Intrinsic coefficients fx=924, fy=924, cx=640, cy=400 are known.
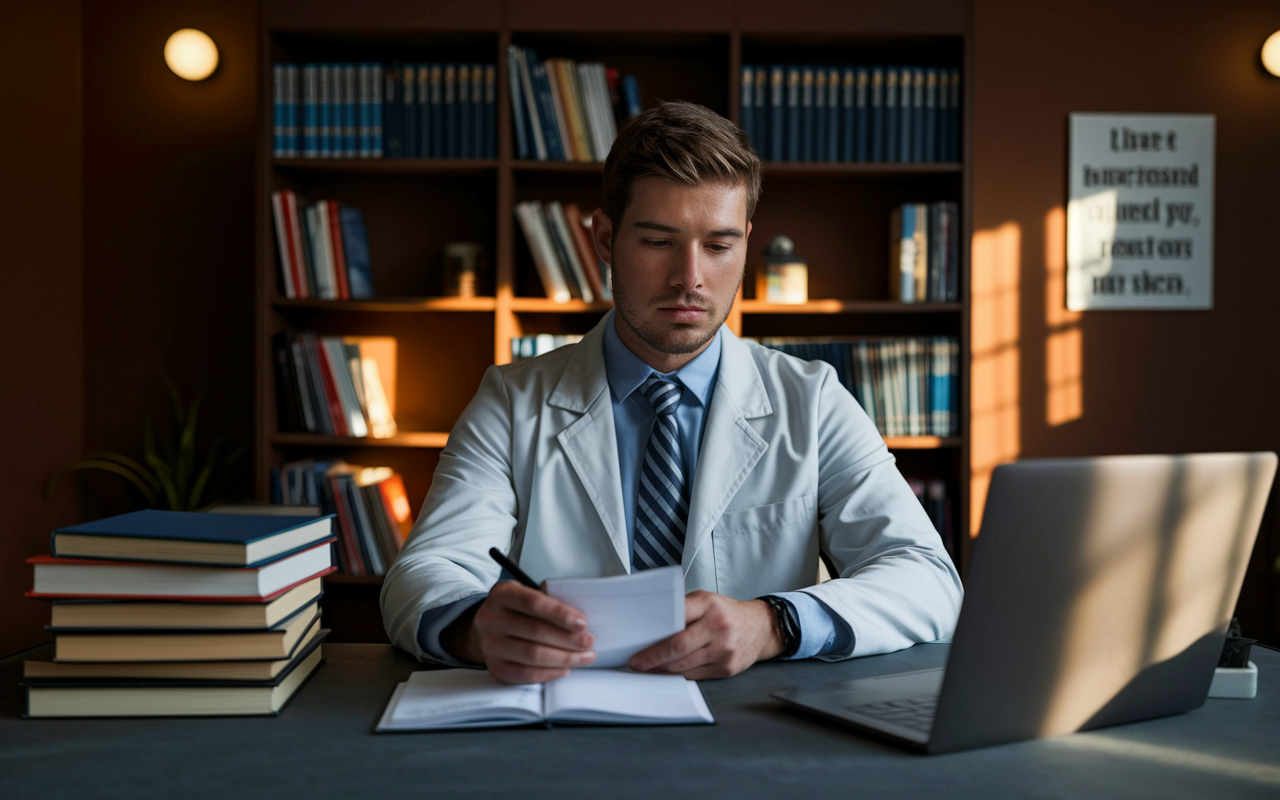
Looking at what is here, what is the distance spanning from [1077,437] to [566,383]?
1949mm

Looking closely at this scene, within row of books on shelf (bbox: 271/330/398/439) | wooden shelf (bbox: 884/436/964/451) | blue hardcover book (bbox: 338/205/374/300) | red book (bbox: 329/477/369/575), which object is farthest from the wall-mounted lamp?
wooden shelf (bbox: 884/436/964/451)

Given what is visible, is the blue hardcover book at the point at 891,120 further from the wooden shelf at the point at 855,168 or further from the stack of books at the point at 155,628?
the stack of books at the point at 155,628

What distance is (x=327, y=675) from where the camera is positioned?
998mm

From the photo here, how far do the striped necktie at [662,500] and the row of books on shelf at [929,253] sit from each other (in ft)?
4.89

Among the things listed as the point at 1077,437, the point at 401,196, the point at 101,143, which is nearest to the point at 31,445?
the point at 101,143

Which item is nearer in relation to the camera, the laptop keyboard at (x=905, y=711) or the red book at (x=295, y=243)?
the laptop keyboard at (x=905, y=711)

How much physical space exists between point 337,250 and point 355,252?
2.5 inches

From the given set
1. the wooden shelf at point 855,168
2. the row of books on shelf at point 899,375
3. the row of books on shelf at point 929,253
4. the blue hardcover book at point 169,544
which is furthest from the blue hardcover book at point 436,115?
the blue hardcover book at point 169,544

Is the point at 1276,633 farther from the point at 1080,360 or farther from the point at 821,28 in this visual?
the point at 821,28

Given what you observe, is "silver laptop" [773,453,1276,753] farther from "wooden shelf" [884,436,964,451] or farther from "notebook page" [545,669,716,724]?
"wooden shelf" [884,436,964,451]

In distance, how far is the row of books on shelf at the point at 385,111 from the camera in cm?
271

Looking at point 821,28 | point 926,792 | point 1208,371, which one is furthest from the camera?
point 1208,371

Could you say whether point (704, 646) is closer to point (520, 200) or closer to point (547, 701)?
point (547, 701)

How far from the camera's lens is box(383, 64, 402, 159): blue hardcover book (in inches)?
107
